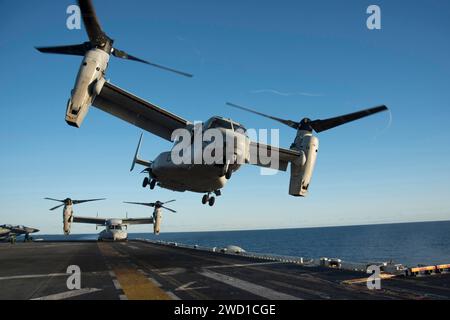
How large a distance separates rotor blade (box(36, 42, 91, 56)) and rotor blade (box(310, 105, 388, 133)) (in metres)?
15.0

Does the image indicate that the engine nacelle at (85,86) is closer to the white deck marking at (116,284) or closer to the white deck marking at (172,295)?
the white deck marking at (116,284)

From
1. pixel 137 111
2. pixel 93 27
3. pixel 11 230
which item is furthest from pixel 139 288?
pixel 11 230

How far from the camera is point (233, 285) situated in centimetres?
1420

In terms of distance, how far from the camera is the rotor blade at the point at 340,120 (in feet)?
66.5

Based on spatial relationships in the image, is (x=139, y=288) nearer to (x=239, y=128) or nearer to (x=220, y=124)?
(x=220, y=124)

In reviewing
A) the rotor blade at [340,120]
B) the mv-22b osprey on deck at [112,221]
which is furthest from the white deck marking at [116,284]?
the mv-22b osprey on deck at [112,221]

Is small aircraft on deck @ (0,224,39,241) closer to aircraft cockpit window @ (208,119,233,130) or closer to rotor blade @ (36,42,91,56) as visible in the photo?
rotor blade @ (36,42,91,56)

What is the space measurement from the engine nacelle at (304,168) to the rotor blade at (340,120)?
0.92 meters

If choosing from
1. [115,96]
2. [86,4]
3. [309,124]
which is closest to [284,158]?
[309,124]

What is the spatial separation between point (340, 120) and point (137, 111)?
1283 cm

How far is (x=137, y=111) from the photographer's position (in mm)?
20594
